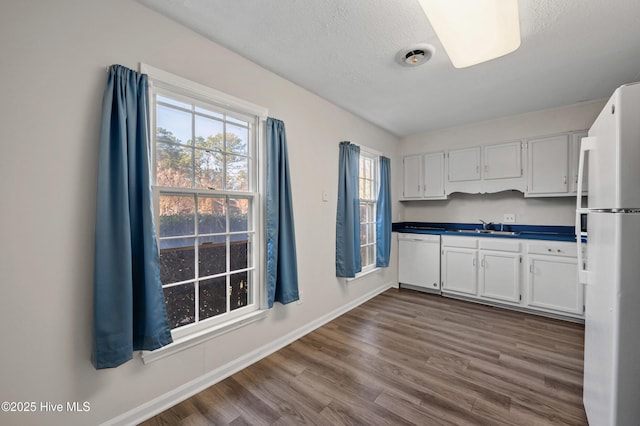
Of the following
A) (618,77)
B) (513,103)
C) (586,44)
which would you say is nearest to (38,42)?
(586,44)

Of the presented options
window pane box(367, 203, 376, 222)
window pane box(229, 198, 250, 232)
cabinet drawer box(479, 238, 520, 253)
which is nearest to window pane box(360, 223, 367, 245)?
window pane box(367, 203, 376, 222)

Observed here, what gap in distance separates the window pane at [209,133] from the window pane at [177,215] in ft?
1.33

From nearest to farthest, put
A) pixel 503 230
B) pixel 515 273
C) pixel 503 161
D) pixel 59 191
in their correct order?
pixel 59 191
pixel 515 273
pixel 503 161
pixel 503 230

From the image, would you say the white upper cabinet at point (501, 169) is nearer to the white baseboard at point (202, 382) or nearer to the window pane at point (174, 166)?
the white baseboard at point (202, 382)

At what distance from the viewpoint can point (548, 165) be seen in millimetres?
3221

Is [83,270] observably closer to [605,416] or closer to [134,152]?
[134,152]

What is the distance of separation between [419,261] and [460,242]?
65 cm

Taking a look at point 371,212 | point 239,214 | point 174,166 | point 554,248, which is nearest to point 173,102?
point 174,166

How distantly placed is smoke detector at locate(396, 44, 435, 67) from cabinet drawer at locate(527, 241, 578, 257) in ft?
8.34

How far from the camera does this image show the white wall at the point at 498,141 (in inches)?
124

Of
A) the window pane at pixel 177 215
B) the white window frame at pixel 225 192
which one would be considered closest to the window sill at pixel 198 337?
the white window frame at pixel 225 192

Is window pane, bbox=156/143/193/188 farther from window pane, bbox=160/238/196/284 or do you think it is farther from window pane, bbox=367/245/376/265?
window pane, bbox=367/245/376/265

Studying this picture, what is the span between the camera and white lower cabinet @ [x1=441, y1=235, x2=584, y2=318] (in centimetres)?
291

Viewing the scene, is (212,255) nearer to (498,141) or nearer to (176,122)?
(176,122)
